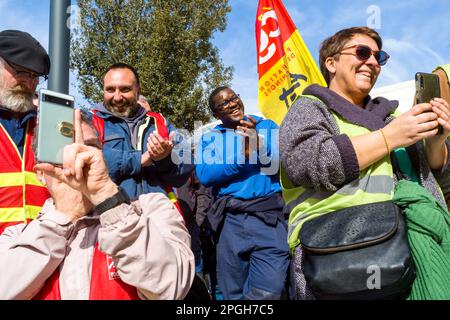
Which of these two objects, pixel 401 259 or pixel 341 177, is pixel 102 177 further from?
pixel 401 259

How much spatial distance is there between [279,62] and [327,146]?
8.98 feet

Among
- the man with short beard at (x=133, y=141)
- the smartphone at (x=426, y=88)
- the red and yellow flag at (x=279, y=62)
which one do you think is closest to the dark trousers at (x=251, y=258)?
the man with short beard at (x=133, y=141)

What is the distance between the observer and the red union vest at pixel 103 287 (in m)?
1.59

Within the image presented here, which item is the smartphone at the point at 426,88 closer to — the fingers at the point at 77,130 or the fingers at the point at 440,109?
the fingers at the point at 440,109

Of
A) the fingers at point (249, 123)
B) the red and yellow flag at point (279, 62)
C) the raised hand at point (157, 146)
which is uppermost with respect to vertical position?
the red and yellow flag at point (279, 62)

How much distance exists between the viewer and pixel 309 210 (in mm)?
1921

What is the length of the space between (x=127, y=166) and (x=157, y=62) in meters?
10.6

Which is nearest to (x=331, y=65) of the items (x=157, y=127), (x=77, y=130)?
(x=77, y=130)

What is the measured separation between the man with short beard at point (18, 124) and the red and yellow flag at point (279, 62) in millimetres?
2163

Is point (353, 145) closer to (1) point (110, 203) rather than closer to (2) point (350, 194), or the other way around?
(2) point (350, 194)

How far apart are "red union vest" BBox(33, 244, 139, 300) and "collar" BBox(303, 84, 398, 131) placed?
1.03m

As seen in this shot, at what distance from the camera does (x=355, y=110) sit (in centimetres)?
204

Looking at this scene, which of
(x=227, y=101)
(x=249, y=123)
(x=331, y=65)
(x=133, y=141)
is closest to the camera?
(x=331, y=65)

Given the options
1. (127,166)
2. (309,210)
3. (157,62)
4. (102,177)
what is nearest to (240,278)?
(127,166)
